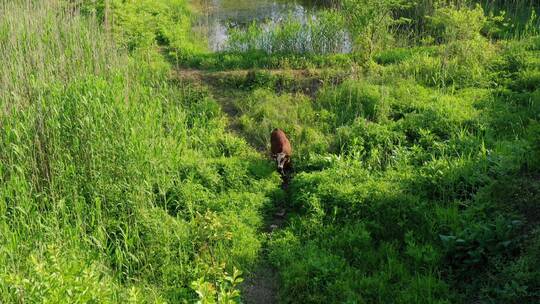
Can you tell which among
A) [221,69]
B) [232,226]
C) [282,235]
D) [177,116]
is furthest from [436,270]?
[221,69]

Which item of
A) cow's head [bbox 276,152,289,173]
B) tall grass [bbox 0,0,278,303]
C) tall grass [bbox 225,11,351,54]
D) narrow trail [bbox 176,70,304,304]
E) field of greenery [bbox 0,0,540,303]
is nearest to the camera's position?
tall grass [bbox 0,0,278,303]

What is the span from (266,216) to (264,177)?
2.21 feet

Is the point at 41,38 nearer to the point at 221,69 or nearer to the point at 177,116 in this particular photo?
the point at 177,116

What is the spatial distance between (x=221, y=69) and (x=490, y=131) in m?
4.81

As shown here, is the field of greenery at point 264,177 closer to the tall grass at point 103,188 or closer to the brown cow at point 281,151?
the tall grass at point 103,188

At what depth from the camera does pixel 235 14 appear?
44.7ft

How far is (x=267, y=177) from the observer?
618 cm

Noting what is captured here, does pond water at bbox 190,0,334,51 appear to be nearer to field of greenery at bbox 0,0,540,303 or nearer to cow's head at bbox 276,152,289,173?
field of greenery at bbox 0,0,540,303

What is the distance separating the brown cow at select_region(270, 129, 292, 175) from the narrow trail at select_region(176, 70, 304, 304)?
15 cm

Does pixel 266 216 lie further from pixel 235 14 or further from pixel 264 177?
pixel 235 14

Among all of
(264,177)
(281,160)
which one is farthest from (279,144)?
(264,177)

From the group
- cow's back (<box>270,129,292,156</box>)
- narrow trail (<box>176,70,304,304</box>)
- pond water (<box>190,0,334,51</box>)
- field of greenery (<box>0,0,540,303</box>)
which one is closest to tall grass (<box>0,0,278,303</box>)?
field of greenery (<box>0,0,540,303</box>)

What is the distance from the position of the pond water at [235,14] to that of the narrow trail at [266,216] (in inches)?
87.9

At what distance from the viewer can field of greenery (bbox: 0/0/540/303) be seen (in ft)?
14.1
